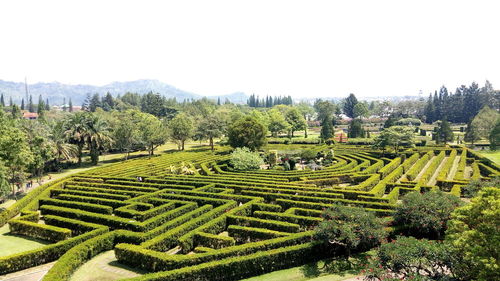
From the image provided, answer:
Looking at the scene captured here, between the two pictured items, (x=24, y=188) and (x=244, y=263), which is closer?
(x=244, y=263)

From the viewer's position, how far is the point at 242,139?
58.8 metres

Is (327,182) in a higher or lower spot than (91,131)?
lower

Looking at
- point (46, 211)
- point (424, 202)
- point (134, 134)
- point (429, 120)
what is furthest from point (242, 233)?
point (429, 120)

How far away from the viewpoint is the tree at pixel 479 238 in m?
13.6

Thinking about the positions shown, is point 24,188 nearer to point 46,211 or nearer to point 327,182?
point 46,211

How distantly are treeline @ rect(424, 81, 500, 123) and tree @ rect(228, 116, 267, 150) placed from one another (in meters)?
112

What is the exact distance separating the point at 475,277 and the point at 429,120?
6099 inches

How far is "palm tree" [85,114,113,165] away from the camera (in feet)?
184

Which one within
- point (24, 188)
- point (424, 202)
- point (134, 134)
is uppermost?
point (134, 134)

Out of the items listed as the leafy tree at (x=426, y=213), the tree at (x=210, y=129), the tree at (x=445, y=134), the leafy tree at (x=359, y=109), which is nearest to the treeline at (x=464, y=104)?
the leafy tree at (x=359, y=109)

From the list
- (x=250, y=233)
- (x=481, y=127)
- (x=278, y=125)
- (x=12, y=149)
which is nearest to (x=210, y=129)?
(x=278, y=125)

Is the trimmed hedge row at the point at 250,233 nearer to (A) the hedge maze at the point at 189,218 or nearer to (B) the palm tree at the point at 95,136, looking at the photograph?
(A) the hedge maze at the point at 189,218

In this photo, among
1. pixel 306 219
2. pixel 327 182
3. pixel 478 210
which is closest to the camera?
pixel 478 210

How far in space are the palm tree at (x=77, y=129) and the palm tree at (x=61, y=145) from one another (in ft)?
2.13
